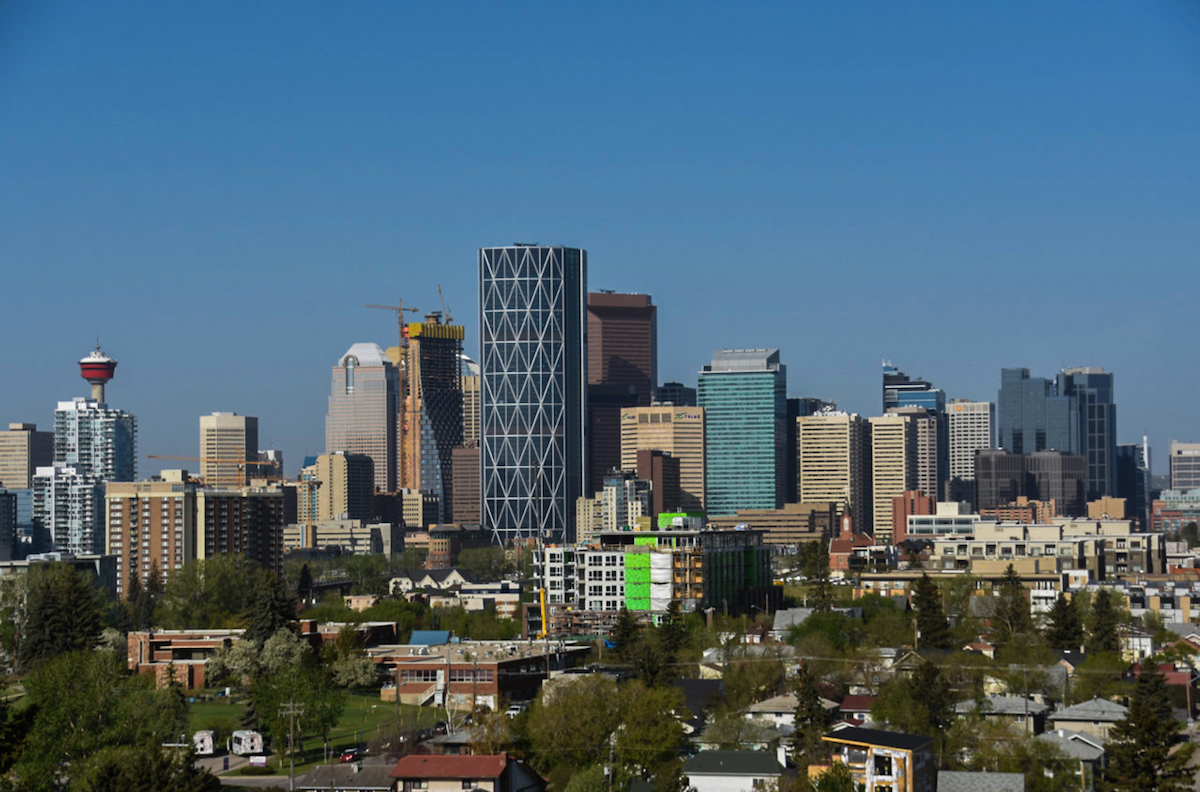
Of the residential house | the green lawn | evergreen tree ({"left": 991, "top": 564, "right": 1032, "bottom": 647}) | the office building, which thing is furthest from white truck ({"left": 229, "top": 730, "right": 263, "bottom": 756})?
the office building

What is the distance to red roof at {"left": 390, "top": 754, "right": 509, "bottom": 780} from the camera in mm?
62750

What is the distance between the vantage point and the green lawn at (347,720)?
77.1 meters

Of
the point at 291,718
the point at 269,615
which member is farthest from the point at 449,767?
the point at 269,615

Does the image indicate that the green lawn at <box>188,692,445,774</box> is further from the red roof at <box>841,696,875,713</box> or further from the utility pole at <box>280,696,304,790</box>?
the red roof at <box>841,696,875,713</box>

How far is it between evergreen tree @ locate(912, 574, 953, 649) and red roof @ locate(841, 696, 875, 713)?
2020 cm

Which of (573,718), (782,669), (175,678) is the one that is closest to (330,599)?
(175,678)

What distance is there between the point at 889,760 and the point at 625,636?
144 ft

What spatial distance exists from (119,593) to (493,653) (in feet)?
348

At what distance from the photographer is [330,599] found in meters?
176

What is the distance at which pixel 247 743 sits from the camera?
7662 cm

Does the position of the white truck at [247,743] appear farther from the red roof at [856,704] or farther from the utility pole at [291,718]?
the red roof at [856,704]

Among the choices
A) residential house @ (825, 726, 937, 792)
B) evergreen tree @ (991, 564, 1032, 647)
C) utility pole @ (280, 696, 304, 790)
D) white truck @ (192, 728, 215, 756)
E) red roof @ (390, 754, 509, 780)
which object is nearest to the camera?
residential house @ (825, 726, 937, 792)

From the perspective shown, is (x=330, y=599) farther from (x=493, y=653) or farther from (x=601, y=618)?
(x=493, y=653)

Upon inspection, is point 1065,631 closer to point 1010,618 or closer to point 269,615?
point 1010,618
